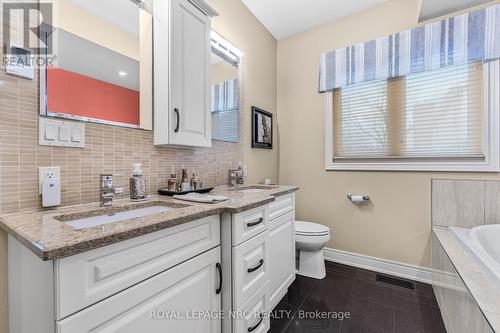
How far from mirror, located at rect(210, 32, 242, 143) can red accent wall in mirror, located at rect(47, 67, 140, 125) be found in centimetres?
71

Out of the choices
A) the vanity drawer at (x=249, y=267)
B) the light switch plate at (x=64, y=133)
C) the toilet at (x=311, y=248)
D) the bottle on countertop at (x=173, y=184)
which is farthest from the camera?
the toilet at (x=311, y=248)

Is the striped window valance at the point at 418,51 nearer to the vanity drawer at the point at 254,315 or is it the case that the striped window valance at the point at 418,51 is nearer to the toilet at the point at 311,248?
the toilet at the point at 311,248

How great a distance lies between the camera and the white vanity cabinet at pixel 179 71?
1.34 meters

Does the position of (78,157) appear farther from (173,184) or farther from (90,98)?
(173,184)

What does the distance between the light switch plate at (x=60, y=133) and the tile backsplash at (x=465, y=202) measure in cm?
258

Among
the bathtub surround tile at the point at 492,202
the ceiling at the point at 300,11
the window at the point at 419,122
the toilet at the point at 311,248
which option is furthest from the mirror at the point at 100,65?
the bathtub surround tile at the point at 492,202

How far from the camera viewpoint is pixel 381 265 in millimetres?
2236

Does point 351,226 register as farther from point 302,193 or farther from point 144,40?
point 144,40

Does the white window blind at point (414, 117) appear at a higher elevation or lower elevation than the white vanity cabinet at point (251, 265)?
higher

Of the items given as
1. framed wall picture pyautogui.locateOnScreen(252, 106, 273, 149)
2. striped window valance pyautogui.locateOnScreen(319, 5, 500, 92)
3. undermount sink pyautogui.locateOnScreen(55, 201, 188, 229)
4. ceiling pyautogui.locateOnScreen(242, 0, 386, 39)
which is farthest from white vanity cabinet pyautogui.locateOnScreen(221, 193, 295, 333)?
ceiling pyautogui.locateOnScreen(242, 0, 386, 39)

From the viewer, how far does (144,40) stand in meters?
1.36

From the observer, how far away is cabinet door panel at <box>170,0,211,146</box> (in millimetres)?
1357

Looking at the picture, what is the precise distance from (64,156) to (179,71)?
75cm

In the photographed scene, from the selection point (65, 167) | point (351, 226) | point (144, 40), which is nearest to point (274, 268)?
point (351, 226)
